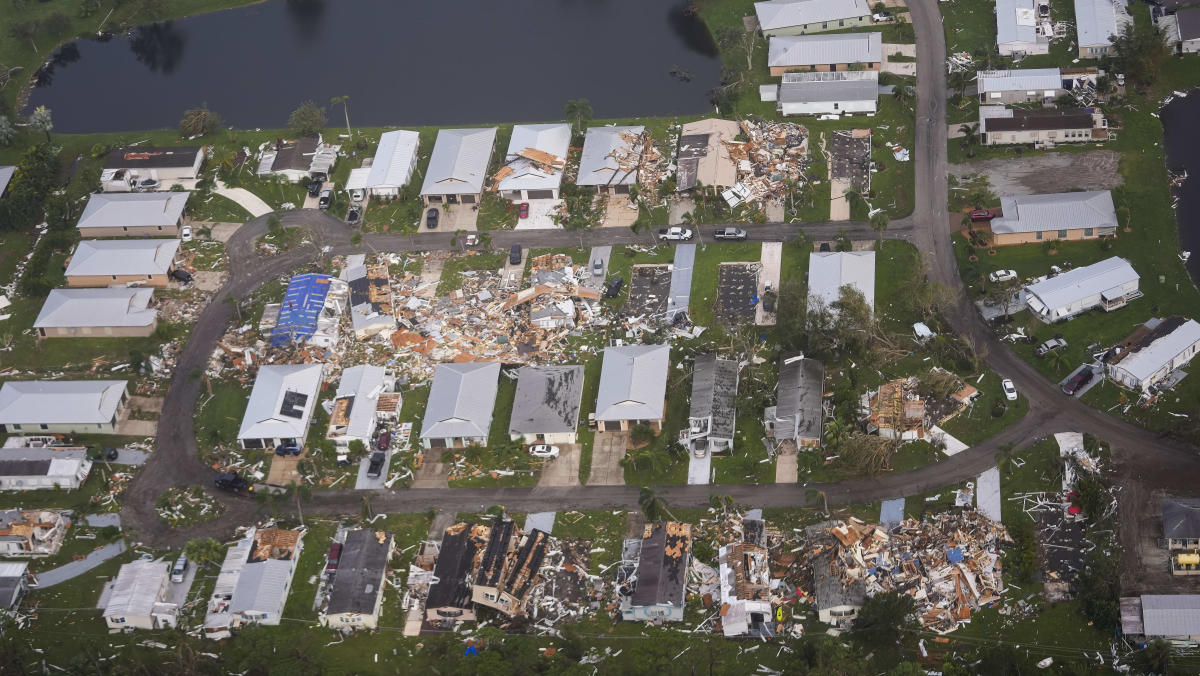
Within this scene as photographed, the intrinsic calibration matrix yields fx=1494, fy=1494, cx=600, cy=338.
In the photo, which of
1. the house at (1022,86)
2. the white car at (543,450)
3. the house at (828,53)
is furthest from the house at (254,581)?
the house at (1022,86)

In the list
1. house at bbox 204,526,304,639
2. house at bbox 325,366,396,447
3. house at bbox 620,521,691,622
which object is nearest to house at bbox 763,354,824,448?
house at bbox 620,521,691,622

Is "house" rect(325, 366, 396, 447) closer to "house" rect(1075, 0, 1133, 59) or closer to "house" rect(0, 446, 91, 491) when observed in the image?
"house" rect(0, 446, 91, 491)

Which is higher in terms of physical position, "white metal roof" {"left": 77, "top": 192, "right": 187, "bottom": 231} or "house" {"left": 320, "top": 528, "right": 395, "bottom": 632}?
"white metal roof" {"left": 77, "top": 192, "right": 187, "bottom": 231}

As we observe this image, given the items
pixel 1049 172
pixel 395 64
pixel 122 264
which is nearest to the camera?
pixel 122 264

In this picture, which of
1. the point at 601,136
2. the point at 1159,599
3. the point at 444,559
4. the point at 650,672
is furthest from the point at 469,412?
the point at 1159,599

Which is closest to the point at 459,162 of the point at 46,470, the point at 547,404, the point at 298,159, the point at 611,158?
the point at 611,158

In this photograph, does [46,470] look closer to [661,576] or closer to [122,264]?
[122,264]
